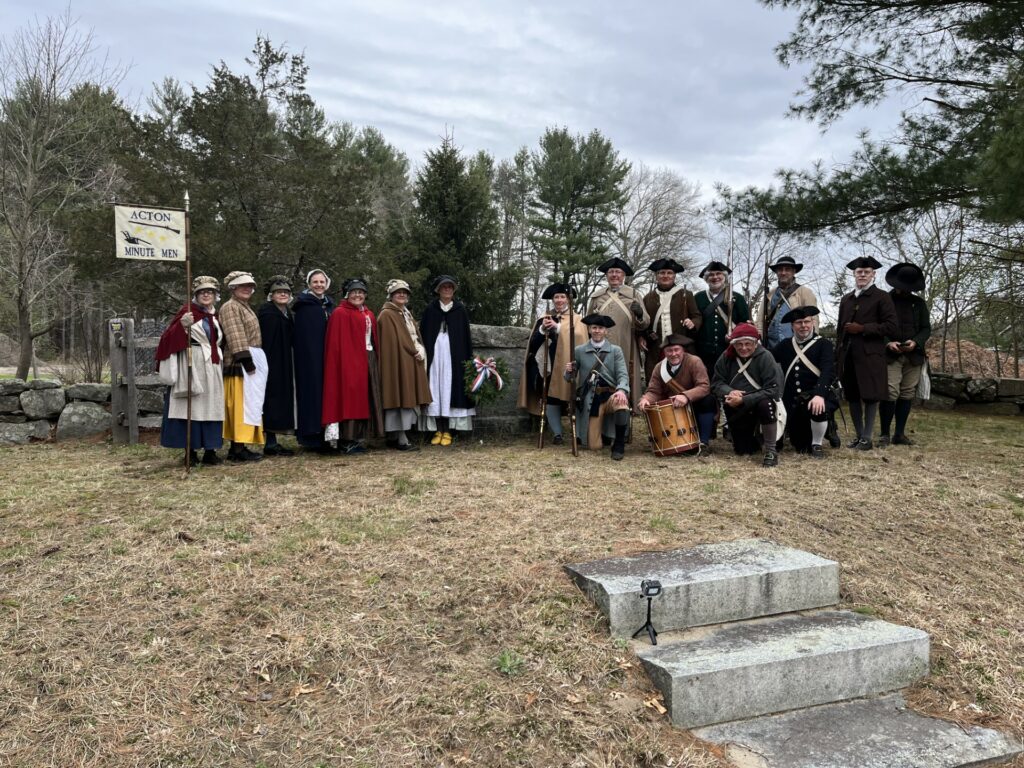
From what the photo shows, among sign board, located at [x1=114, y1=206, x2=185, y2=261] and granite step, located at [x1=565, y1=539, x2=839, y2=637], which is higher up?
sign board, located at [x1=114, y1=206, x2=185, y2=261]

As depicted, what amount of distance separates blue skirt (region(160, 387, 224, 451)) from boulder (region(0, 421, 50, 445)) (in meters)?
3.02

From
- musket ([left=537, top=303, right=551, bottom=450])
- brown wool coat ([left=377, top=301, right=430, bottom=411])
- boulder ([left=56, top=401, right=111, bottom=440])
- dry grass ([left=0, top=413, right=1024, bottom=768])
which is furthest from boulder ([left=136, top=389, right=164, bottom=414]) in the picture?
musket ([left=537, top=303, right=551, bottom=450])

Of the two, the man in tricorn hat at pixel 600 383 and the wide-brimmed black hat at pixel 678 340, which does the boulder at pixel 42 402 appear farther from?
the wide-brimmed black hat at pixel 678 340

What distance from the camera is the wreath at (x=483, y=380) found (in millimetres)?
7449

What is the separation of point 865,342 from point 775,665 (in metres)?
5.06

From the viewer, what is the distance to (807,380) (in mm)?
6801

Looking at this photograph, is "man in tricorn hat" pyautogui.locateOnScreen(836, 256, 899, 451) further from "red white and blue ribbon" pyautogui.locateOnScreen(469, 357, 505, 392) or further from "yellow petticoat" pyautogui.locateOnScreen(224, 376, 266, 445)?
"yellow petticoat" pyautogui.locateOnScreen(224, 376, 266, 445)

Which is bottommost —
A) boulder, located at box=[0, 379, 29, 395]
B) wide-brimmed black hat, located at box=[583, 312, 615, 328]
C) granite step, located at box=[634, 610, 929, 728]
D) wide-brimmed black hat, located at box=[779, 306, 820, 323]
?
granite step, located at box=[634, 610, 929, 728]

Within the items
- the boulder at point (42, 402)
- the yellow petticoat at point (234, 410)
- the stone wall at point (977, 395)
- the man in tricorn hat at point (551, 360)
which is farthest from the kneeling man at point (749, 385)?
the boulder at point (42, 402)

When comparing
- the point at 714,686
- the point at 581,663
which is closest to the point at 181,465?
the point at 581,663

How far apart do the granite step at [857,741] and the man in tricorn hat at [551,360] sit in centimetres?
456

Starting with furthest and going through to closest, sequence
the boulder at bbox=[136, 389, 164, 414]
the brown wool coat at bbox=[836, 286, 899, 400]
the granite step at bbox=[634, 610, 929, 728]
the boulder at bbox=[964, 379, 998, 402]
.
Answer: the boulder at bbox=[964, 379, 998, 402], the boulder at bbox=[136, 389, 164, 414], the brown wool coat at bbox=[836, 286, 899, 400], the granite step at bbox=[634, 610, 929, 728]

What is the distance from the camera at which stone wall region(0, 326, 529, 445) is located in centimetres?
804

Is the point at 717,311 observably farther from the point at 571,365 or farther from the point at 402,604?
the point at 402,604
